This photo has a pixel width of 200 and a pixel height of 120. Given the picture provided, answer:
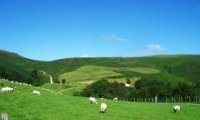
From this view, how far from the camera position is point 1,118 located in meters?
15.1

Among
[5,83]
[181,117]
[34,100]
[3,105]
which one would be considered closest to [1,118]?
[3,105]

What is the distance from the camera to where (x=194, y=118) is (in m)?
37.9

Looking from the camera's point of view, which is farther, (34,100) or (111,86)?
(111,86)

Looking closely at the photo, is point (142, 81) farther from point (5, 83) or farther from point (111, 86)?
point (5, 83)

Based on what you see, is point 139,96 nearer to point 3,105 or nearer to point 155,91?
point 155,91

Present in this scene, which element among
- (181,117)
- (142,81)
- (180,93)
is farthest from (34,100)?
(142,81)

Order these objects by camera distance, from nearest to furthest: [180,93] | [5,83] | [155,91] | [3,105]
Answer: [3,105] < [5,83] < [180,93] < [155,91]

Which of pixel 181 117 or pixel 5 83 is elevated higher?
pixel 5 83

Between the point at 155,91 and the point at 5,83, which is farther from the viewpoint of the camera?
the point at 155,91

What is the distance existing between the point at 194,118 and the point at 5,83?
27.1m

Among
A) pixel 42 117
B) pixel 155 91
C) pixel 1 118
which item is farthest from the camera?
pixel 155 91

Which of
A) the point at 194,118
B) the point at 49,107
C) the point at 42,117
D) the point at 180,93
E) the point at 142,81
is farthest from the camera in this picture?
the point at 142,81

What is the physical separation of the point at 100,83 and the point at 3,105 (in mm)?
108859

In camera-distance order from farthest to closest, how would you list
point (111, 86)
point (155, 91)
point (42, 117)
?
point (111, 86), point (155, 91), point (42, 117)
